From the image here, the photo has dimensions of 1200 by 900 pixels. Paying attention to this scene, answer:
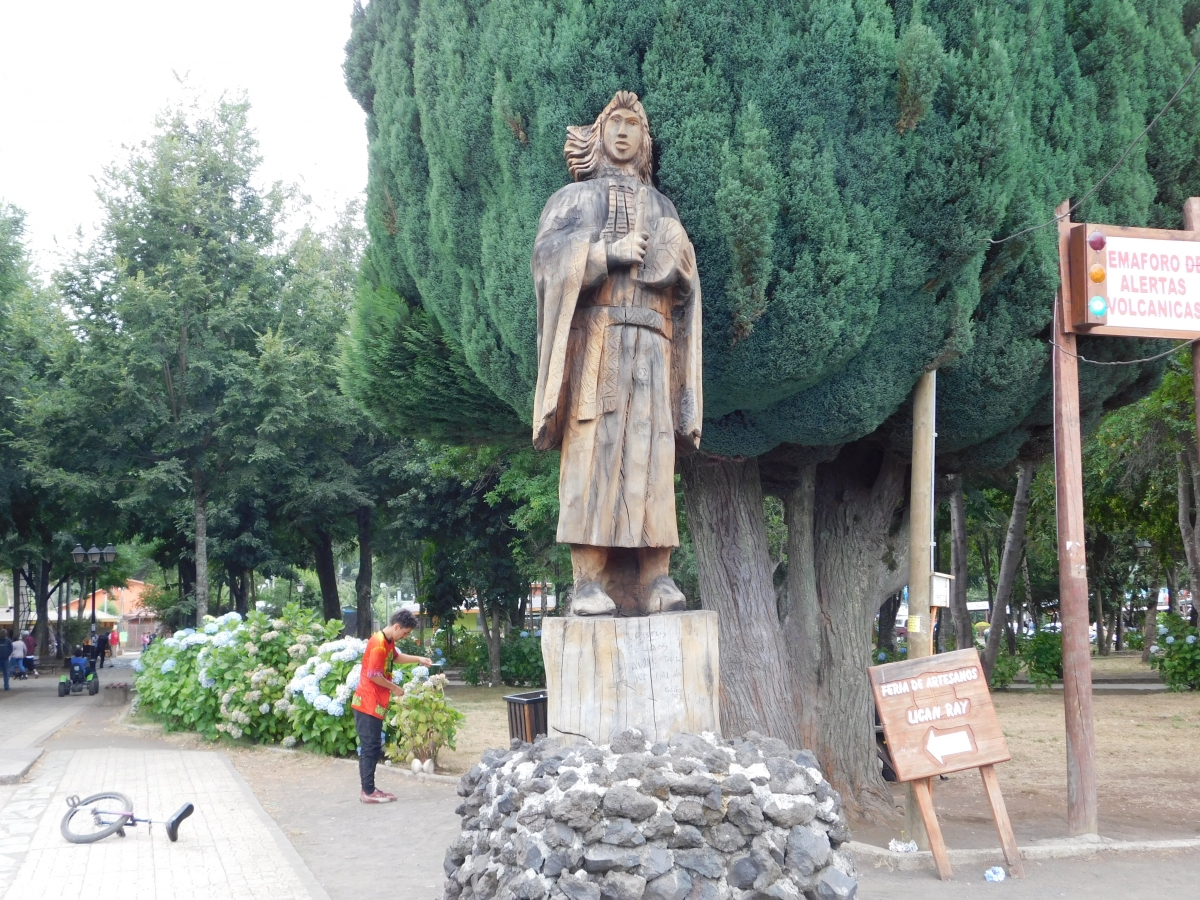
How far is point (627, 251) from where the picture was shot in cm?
529

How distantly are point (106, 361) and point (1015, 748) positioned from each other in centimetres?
1698

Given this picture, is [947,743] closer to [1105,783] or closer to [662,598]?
[662,598]

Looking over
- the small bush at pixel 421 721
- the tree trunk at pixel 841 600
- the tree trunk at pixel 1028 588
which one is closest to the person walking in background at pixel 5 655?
the small bush at pixel 421 721

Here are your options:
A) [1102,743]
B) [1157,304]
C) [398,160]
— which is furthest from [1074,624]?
[1102,743]

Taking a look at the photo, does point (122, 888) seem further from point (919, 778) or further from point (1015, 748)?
point (1015, 748)

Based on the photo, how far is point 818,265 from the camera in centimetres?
663

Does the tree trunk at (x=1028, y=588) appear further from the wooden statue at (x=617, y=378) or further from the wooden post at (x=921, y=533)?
the wooden statue at (x=617, y=378)

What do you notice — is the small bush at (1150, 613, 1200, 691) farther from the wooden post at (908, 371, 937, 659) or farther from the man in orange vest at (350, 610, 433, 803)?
the man in orange vest at (350, 610, 433, 803)

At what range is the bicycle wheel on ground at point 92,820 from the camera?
768 cm

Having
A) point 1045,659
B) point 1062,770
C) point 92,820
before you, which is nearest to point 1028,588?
point 1045,659

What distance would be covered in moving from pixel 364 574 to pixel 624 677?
23.3m

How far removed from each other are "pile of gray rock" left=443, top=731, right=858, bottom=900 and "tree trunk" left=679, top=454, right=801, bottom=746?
3295 mm

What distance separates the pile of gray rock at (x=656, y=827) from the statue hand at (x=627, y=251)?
2334 millimetres

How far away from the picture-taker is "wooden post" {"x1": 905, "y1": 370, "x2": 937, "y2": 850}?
734 cm
